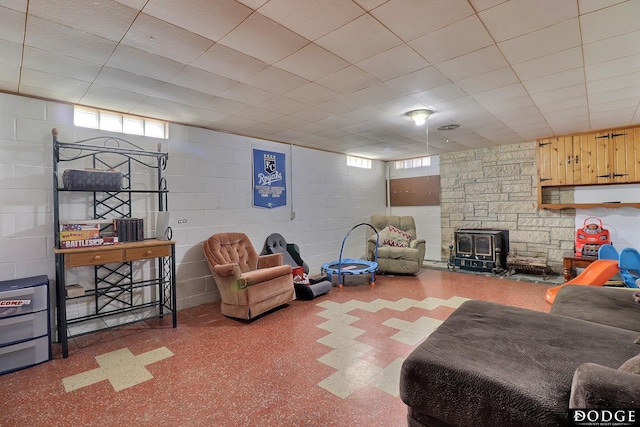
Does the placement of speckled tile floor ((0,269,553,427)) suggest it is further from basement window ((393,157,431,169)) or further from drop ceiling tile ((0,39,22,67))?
basement window ((393,157,431,169))

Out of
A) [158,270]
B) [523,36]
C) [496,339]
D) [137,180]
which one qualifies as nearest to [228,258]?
[158,270]

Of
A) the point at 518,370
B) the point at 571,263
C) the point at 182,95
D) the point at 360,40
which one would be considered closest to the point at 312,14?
the point at 360,40

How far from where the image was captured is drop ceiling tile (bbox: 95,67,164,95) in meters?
2.49

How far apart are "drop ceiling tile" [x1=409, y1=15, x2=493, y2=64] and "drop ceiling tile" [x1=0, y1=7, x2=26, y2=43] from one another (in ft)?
7.85

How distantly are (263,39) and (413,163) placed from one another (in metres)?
5.64

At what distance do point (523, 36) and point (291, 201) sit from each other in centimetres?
385

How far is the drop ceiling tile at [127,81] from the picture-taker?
2.49m

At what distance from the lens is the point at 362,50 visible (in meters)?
2.22

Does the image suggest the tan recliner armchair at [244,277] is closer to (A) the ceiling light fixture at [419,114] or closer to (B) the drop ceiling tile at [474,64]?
(A) the ceiling light fixture at [419,114]

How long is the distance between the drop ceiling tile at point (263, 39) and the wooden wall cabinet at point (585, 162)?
4962 mm

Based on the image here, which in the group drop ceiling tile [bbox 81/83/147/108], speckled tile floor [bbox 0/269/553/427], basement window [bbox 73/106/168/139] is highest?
drop ceiling tile [bbox 81/83/147/108]

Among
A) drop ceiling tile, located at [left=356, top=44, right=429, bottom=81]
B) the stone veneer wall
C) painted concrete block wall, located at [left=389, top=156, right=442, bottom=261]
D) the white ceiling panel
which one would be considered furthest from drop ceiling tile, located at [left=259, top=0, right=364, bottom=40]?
painted concrete block wall, located at [left=389, top=156, right=442, bottom=261]

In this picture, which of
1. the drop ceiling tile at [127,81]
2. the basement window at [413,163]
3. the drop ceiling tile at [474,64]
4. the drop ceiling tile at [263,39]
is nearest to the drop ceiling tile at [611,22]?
the drop ceiling tile at [474,64]

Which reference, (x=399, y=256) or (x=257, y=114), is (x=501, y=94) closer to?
(x=257, y=114)
